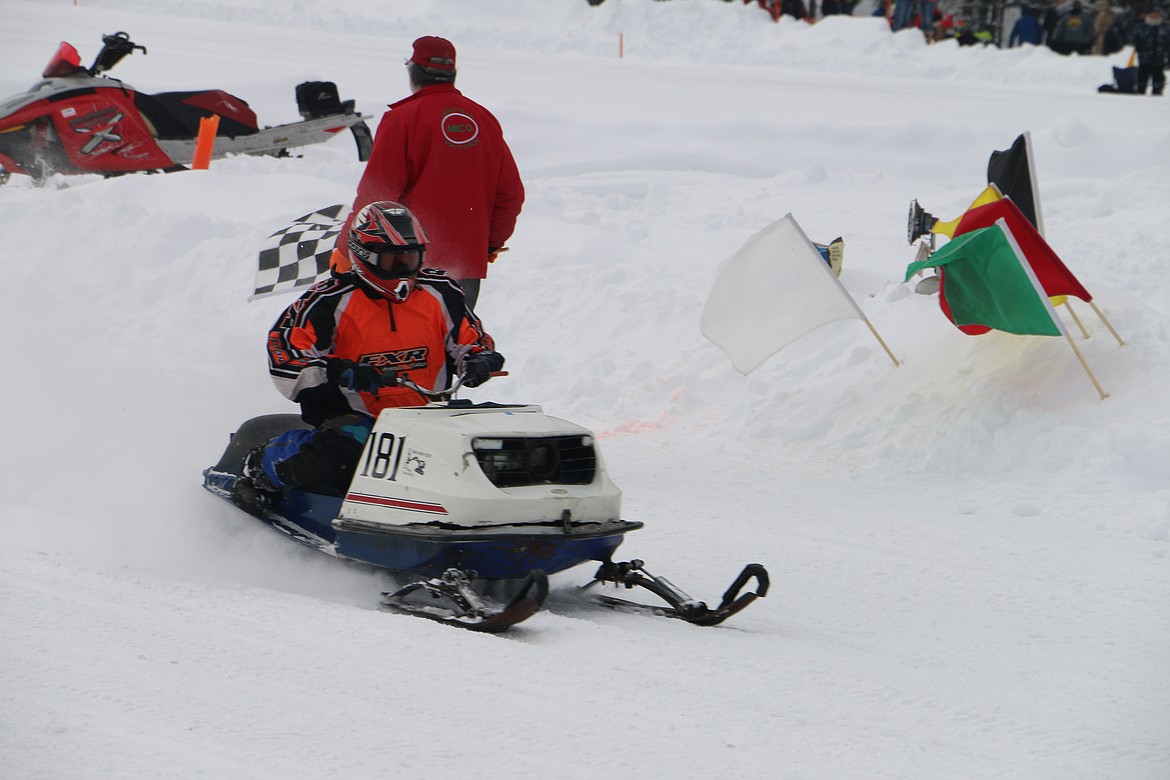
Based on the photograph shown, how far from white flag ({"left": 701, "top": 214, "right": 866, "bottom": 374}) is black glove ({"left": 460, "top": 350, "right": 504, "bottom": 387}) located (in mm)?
2612

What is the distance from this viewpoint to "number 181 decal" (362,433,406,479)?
4.54 meters

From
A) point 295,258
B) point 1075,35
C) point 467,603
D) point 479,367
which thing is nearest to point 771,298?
point 295,258

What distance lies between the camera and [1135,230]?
31.2 feet

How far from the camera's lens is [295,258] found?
6.93m

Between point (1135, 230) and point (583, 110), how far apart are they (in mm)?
9301

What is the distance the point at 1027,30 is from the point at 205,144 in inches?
718

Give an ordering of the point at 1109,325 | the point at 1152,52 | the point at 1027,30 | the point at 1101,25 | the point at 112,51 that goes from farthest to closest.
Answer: the point at 1027,30 < the point at 1101,25 < the point at 1152,52 < the point at 112,51 < the point at 1109,325

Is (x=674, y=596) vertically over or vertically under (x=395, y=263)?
under

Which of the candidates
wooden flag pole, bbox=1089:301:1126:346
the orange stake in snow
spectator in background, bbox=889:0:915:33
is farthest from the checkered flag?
spectator in background, bbox=889:0:915:33

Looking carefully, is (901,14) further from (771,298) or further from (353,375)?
(353,375)

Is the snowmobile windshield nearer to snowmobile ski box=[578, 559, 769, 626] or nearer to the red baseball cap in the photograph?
the red baseball cap

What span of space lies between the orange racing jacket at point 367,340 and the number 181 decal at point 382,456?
1.02 ft

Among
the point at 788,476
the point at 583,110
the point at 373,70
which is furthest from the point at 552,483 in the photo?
the point at 373,70

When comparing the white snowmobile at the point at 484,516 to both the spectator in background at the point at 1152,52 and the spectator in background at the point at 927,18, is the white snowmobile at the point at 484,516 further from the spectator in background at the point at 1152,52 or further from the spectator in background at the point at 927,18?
the spectator in background at the point at 927,18
